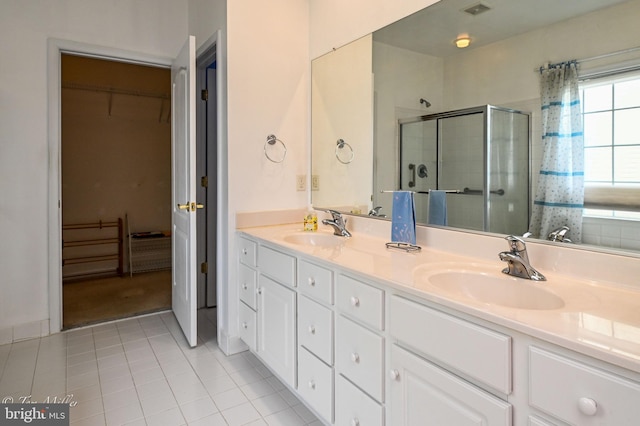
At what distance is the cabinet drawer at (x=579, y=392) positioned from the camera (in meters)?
0.71

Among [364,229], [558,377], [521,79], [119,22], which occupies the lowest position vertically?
[558,377]

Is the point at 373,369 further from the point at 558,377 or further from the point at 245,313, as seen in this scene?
the point at 245,313

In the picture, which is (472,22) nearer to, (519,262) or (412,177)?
(412,177)

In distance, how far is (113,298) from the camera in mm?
3527

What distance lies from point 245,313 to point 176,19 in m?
2.42

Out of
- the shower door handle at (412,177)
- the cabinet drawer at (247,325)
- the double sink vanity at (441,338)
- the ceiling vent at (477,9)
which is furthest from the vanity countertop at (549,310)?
the ceiling vent at (477,9)

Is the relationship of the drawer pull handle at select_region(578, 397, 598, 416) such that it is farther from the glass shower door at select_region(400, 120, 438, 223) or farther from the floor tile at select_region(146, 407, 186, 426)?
the floor tile at select_region(146, 407, 186, 426)

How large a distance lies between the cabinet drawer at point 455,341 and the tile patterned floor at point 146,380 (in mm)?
894

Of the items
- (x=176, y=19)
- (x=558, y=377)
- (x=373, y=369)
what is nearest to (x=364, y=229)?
(x=373, y=369)

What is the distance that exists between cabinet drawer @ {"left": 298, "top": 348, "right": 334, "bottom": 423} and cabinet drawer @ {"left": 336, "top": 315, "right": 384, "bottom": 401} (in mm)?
117

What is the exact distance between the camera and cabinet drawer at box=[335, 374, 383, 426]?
1.31 m

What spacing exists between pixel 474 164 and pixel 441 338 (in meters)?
0.86

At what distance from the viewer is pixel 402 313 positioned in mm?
1181

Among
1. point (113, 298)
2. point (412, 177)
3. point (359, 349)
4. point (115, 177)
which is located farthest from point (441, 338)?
point (115, 177)
